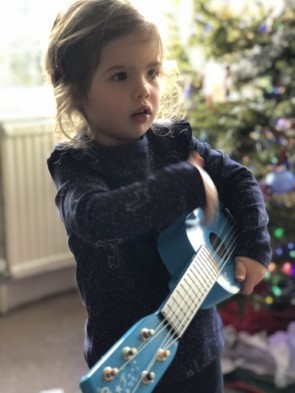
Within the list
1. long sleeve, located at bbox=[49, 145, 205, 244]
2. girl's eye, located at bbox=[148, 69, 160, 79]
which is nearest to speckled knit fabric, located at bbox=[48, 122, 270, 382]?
long sleeve, located at bbox=[49, 145, 205, 244]

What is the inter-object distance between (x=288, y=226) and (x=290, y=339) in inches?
13.7

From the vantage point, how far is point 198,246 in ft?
3.03

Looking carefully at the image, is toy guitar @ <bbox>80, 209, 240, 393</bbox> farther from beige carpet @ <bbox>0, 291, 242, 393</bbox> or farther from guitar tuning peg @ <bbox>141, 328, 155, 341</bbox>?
beige carpet @ <bbox>0, 291, 242, 393</bbox>

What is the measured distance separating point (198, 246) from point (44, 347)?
1.41 meters

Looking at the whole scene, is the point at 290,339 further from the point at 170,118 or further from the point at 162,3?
the point at 162,3

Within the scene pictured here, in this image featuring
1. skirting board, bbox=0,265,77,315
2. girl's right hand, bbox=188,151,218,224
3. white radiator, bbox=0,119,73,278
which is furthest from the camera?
skirting board, bbox=0,265,77,315

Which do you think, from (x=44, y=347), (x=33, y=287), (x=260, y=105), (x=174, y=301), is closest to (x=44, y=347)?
(x=44, y=347)

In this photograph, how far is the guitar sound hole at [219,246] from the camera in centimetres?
100

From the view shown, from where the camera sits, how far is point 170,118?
3.57 ft

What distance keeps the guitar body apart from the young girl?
2 centimetres

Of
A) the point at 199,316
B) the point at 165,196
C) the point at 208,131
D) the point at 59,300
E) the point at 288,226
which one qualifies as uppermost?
the point at 165,196

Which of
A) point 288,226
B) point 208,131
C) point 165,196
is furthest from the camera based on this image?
point 208,131

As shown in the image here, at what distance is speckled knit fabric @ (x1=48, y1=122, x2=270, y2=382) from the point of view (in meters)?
0.77

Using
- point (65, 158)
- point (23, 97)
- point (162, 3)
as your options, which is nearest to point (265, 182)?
point (162, 3)
